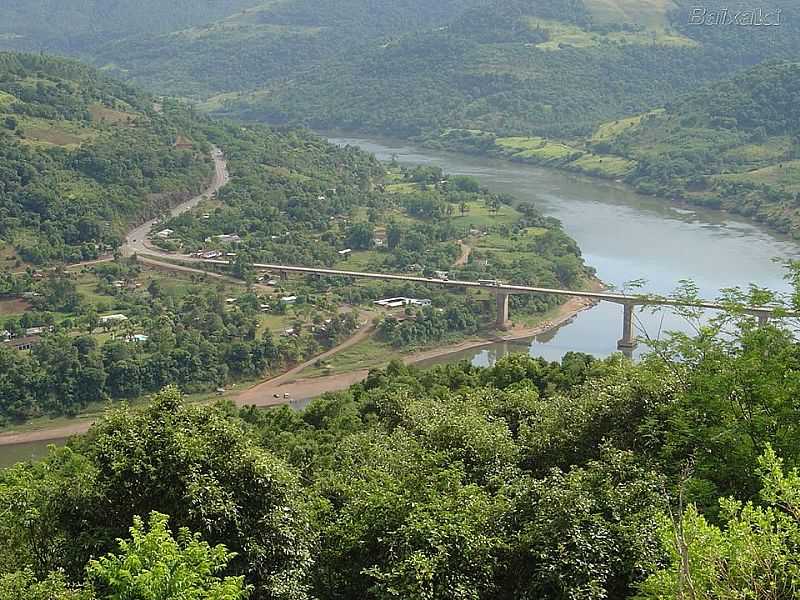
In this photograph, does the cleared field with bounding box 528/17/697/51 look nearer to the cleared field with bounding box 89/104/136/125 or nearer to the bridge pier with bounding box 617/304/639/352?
the cleared field with bounding box 89/104/136/125

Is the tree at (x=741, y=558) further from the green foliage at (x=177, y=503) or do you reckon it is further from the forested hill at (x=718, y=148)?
the forested hill at (x=718, y=148)

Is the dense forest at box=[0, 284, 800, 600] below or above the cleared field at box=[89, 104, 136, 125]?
above

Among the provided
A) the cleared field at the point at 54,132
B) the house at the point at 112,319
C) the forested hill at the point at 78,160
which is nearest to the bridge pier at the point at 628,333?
the house at the point at 112,319

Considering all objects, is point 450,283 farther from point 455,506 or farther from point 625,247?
point 455,506

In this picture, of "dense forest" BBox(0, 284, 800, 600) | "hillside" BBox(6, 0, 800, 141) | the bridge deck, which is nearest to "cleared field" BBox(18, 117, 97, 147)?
the bridge deck

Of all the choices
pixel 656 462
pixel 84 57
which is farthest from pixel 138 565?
pixel 84 57

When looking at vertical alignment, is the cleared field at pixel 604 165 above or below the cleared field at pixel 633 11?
below
